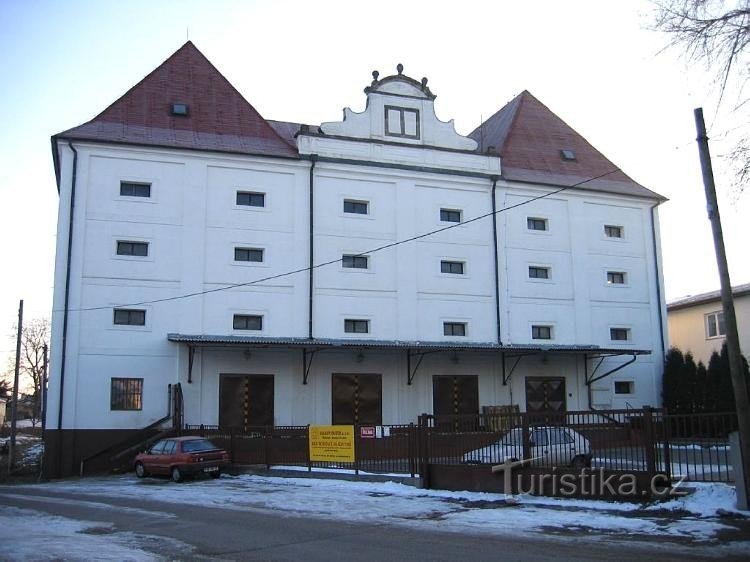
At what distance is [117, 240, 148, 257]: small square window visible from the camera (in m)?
29.9

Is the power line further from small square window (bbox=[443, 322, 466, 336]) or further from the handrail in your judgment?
small square window (bbox=[443, 322, 466, 336])

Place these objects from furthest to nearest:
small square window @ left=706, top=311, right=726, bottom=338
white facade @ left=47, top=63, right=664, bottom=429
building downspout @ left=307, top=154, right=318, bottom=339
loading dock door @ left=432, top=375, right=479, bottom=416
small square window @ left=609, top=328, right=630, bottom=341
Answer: small square window @ left=706, top=311, right=726, bottom=338 < small square window @ left=609, top=328, right=630, bottom=341 < loading dock door @ left=432, top=375, right=479, bottom=416 < building downspout @ left=307, top=154, right=318, bottom=339 < white facade @ left=47, top=63, right=664, bottom=429

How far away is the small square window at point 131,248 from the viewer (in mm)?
29875

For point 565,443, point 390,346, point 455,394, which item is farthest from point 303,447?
point 455,394

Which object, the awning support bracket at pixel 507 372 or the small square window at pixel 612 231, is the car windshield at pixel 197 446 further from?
the small square window at pixel 612 231

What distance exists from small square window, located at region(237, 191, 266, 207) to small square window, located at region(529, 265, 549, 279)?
41.9 ft

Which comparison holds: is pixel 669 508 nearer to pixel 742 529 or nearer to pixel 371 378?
pixel 742 529

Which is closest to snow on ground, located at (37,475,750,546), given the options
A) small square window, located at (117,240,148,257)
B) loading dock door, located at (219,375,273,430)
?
loading dock door, located at (219,375,273,430)

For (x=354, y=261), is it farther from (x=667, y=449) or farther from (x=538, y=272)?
(x=667, y=449)

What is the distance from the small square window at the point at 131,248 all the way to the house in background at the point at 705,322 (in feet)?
101

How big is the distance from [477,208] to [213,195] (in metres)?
12.0

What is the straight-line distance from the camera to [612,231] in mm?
37219

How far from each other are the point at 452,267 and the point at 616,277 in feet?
29.0

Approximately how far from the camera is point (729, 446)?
1387 cm
